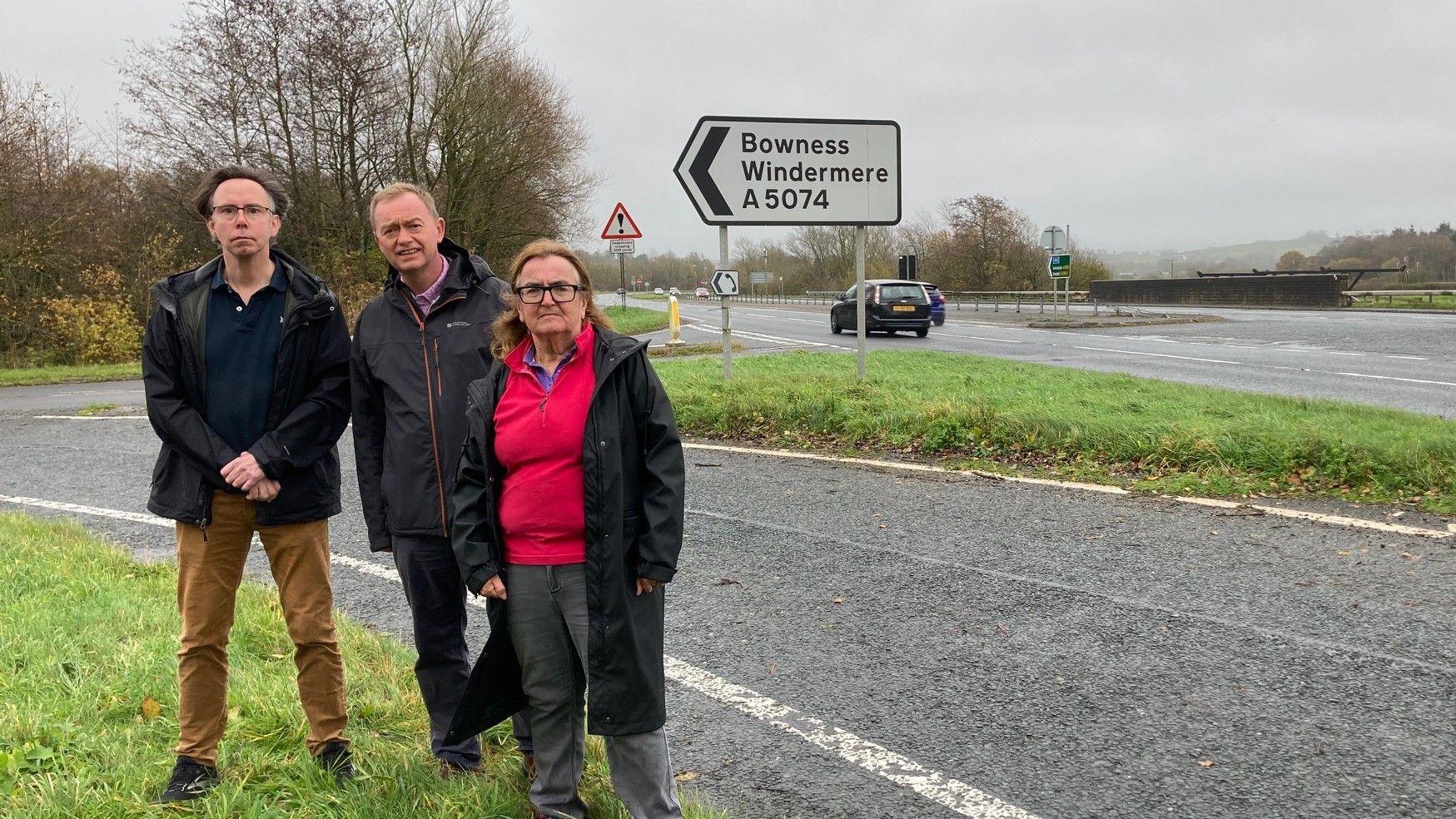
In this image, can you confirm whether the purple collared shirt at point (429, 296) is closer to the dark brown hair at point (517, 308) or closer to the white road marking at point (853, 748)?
the dark brown hair at point (517, 308)

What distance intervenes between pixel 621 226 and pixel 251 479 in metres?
18.3

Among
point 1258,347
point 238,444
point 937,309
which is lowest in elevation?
point 1258,347

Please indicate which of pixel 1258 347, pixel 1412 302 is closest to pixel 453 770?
pixel 1258 347

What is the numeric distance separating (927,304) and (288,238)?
Result: 1720 cm

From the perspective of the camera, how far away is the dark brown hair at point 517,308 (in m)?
3.00

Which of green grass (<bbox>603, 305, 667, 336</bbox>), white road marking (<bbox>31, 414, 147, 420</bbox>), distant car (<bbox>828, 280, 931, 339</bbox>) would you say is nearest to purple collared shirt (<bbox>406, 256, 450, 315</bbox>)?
white road marking (<bbox>31, 414, 147, 420</bbox>)

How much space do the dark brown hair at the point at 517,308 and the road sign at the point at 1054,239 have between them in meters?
33.9

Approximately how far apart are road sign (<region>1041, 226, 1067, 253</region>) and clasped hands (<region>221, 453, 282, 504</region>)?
34.1m

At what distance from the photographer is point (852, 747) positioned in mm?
3570

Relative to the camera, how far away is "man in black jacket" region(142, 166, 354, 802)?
10.5 ft

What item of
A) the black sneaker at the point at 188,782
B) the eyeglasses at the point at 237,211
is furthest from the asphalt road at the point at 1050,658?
the eyeglasses at the point at 237,211

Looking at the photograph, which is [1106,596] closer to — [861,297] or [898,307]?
[861,297]

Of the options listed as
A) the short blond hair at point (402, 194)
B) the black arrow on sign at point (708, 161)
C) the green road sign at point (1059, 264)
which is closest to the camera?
the short blond hair at point (402, 194)

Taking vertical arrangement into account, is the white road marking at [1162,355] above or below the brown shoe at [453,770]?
above
